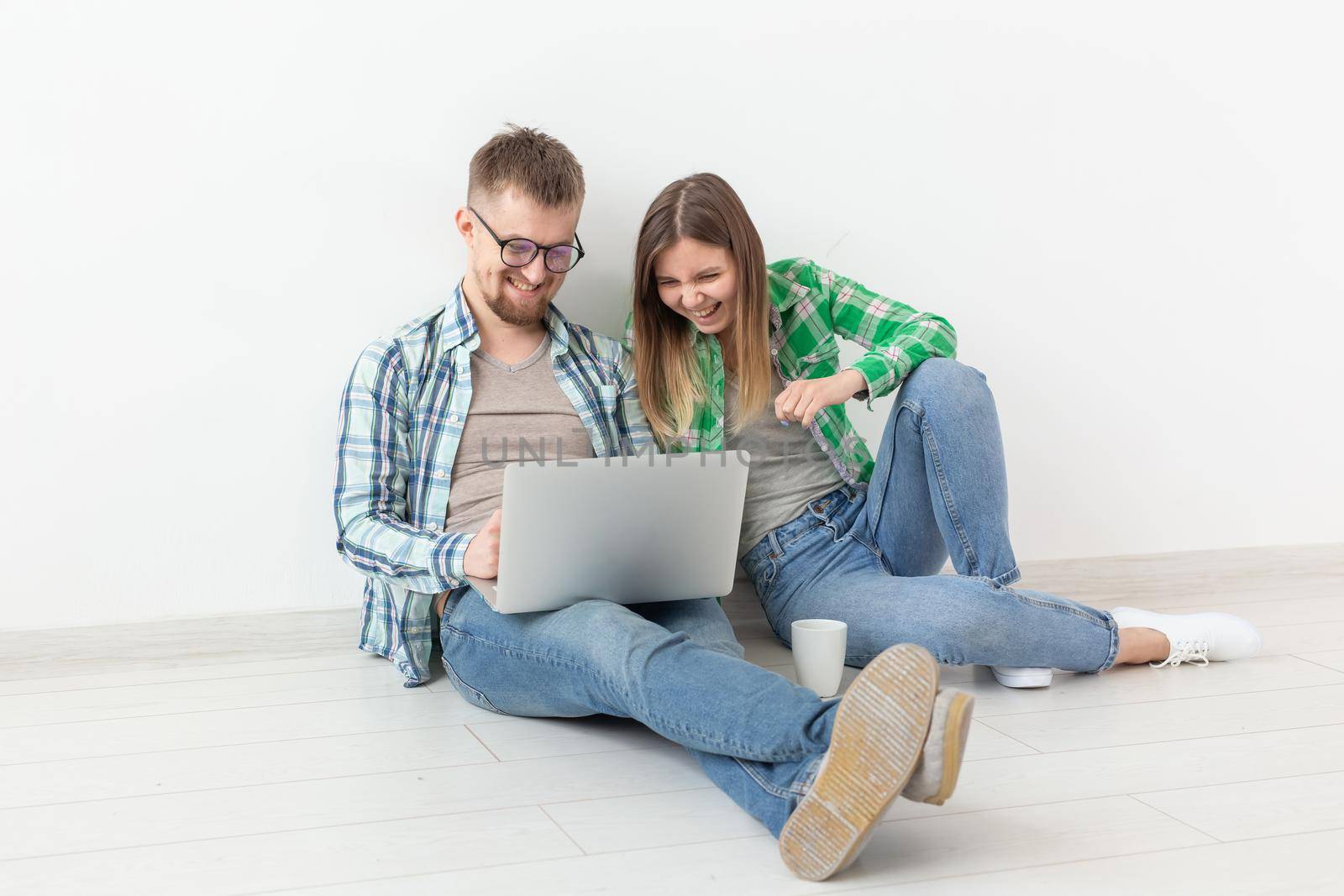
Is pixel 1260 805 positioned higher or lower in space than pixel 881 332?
lower

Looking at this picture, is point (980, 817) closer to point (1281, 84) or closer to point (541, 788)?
point (541, 788)

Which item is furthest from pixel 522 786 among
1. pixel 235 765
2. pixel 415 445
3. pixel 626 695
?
pixel 415 445

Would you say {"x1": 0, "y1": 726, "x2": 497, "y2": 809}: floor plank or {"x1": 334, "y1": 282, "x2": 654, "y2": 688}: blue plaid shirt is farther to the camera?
{"x1": 334, "y1": 282, "x2": 654, "y2": 688}: blue plaid shirt

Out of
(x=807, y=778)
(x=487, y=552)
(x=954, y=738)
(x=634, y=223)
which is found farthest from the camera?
(x=634, y=223)

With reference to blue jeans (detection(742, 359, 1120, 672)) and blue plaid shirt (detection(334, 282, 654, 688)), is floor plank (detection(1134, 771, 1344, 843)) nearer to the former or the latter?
blue jeans (detection(742, 359, 1120, 672))

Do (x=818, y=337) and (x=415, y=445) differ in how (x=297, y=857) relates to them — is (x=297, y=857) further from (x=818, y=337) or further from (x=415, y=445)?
(x=818, y=337)

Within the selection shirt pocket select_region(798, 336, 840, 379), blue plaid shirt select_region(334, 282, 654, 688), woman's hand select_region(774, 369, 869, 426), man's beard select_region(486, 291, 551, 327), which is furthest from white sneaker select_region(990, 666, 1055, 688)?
man's beard select_region(486, 291, 551, 327)

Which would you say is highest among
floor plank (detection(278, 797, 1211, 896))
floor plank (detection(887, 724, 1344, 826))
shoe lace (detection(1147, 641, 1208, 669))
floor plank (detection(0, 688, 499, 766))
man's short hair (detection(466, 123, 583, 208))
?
man's short hair (detection(466, 123, 583, 208))

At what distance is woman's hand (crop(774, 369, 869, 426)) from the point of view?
1825 mm

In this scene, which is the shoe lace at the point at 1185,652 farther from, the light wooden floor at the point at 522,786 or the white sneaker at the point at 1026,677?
the white sneaker at the point at 1026,677

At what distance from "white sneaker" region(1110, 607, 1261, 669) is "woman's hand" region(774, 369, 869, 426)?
62cm

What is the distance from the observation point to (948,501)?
184 cm

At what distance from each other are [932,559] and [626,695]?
81cm

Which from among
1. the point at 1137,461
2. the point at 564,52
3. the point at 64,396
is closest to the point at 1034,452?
the point at 1137,461
